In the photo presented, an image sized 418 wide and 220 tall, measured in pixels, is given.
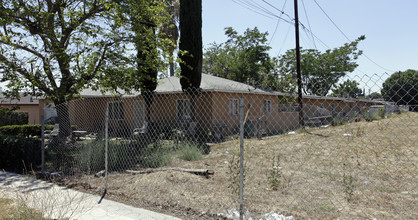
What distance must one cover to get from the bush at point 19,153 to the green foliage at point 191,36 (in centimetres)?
713

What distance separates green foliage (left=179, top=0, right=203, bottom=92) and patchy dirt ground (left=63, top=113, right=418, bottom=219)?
7.24 metres

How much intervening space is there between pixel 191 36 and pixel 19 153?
9052 mm

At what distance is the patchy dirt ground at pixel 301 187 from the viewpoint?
4.66 metres

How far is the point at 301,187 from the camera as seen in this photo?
5773mm

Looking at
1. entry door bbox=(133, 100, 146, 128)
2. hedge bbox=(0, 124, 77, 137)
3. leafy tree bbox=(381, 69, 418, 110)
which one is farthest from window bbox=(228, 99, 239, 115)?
leafy tree bbox=(381, 69, 418, 110)

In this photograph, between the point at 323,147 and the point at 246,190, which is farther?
the point at 323,147

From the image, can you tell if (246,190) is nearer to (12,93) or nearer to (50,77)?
(50,77)

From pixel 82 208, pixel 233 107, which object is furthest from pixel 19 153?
pixel 233 107

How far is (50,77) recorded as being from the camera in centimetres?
1142

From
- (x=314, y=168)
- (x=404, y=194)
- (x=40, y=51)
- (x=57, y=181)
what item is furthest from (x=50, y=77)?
(x=404, y=194)

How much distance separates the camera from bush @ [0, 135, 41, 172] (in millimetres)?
8914

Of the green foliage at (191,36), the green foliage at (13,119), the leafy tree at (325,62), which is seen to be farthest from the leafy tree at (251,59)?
the green foliage at (13,119)

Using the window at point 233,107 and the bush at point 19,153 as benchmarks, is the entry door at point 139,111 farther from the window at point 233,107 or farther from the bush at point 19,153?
the bush at point 19,153

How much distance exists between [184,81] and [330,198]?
A: 1141 cm
